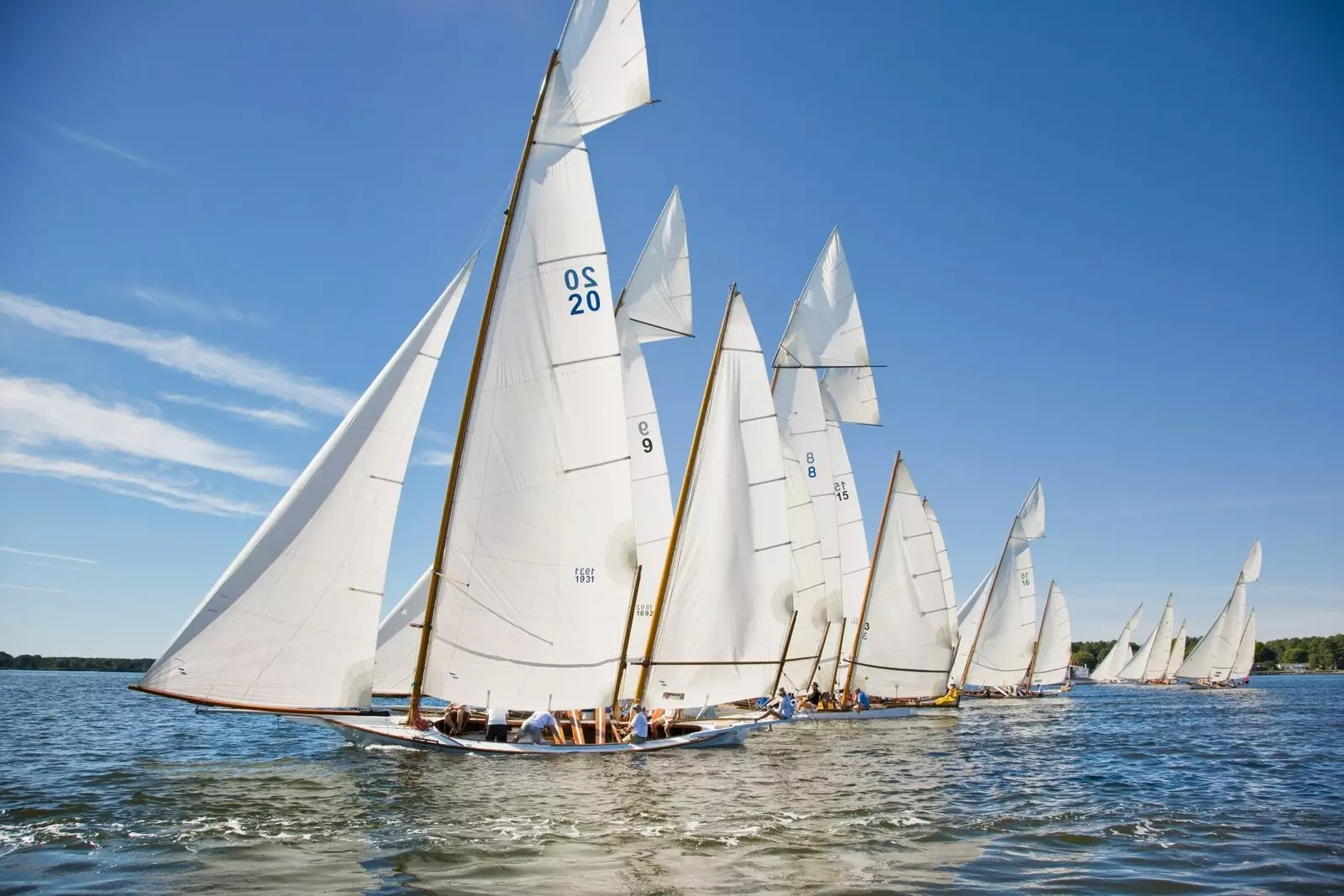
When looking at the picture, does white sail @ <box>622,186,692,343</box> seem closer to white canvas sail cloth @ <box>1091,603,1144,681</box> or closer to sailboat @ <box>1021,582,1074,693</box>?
sailboat @ <box>1021,582,1074,693</box>

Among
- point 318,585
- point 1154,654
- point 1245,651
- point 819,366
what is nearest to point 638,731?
point 318,585

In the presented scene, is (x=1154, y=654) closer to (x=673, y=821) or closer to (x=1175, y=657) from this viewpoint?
(x=1175, y=657)

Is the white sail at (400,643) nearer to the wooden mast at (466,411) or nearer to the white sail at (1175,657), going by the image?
the wooden mast at (466,411)

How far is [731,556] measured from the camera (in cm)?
3131

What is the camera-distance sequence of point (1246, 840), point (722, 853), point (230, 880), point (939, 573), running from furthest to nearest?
point (939, 573) → point (1246, 840) → point (722, 853) → point (230, 880)

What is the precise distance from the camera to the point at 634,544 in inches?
1021

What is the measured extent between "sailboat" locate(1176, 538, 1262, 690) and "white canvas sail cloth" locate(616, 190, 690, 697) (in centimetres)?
9207

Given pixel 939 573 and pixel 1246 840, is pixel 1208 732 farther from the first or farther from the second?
pixel 1246 840

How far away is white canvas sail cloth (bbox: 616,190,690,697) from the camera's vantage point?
34.2m

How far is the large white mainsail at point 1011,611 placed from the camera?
225ft

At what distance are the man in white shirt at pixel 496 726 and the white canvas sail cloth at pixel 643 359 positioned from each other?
1047 centimetres

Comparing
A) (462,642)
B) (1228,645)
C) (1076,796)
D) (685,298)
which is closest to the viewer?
(1076,796)

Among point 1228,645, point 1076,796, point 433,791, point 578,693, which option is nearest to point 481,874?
point 433,791

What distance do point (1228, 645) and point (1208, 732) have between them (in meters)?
75.4
